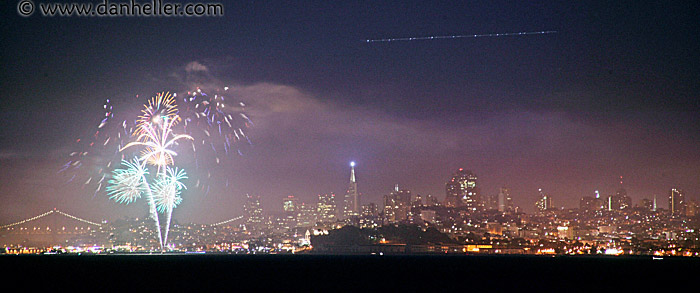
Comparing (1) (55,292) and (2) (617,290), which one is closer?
(1) (55,292)

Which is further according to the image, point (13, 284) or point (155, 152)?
point (155, 152)

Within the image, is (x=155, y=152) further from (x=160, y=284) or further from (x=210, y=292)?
(x=210, y=292)

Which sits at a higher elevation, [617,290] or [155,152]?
[155,152]

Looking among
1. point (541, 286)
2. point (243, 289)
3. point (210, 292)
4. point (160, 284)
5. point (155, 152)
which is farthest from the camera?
point (155, 152)

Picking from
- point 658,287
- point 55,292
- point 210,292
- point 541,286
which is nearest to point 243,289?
point 210,292

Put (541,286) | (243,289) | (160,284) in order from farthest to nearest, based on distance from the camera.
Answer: (541,286), (160,284), (243,289)

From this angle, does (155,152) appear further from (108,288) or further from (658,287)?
(658,287)

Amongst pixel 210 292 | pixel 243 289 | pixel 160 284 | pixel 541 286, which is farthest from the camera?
Answer: pixel 541 286

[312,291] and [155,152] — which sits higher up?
[155,152]

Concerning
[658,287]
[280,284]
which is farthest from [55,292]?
[658,287]
